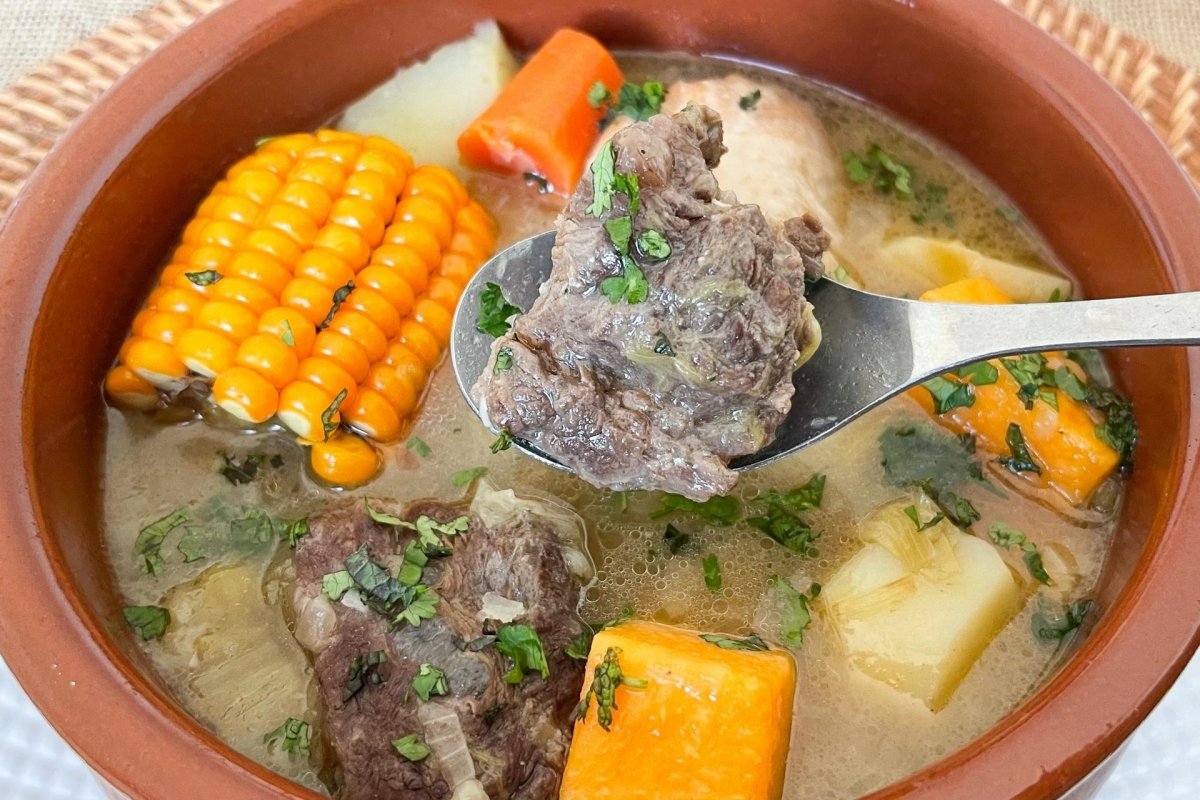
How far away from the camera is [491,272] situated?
1714 mm

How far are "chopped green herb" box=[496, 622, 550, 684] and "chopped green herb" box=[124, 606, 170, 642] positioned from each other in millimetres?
537

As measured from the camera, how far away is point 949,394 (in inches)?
68.1

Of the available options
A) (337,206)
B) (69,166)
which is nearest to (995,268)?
(337,206)

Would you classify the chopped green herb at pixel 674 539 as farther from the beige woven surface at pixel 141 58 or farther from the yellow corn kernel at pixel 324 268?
the beige woven surface at pixel 141 58

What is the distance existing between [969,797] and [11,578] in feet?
4.07

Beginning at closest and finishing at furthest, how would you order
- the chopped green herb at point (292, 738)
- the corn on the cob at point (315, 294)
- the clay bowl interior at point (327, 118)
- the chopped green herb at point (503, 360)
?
the clay bowl interior at point (327, 118), the chopped green herb at point (503, 360), the chopped green herb at point (292, 738), the corn on the cob at point (315, 294)

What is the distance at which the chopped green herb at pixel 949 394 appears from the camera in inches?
67.8

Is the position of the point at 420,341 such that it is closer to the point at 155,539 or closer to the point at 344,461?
the point at 344,461

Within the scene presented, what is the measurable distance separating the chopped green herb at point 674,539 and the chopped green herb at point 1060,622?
0.56 meters

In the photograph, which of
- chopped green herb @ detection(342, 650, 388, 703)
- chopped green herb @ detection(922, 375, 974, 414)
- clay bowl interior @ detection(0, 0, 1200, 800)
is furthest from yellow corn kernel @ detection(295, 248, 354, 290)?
chopped green herb @ detection(922, 375, 974, 414)

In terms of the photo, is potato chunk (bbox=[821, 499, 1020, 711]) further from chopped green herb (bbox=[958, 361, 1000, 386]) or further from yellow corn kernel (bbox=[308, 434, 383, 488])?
yellow corn kernel (bbox=[308, 434, 383, 488])

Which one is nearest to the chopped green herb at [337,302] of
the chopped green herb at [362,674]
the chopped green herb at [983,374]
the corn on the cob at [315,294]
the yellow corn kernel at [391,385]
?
the corn on the cob at [315,294]

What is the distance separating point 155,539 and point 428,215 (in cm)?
74

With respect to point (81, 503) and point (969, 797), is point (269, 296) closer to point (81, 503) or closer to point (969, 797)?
point (81, 503)
